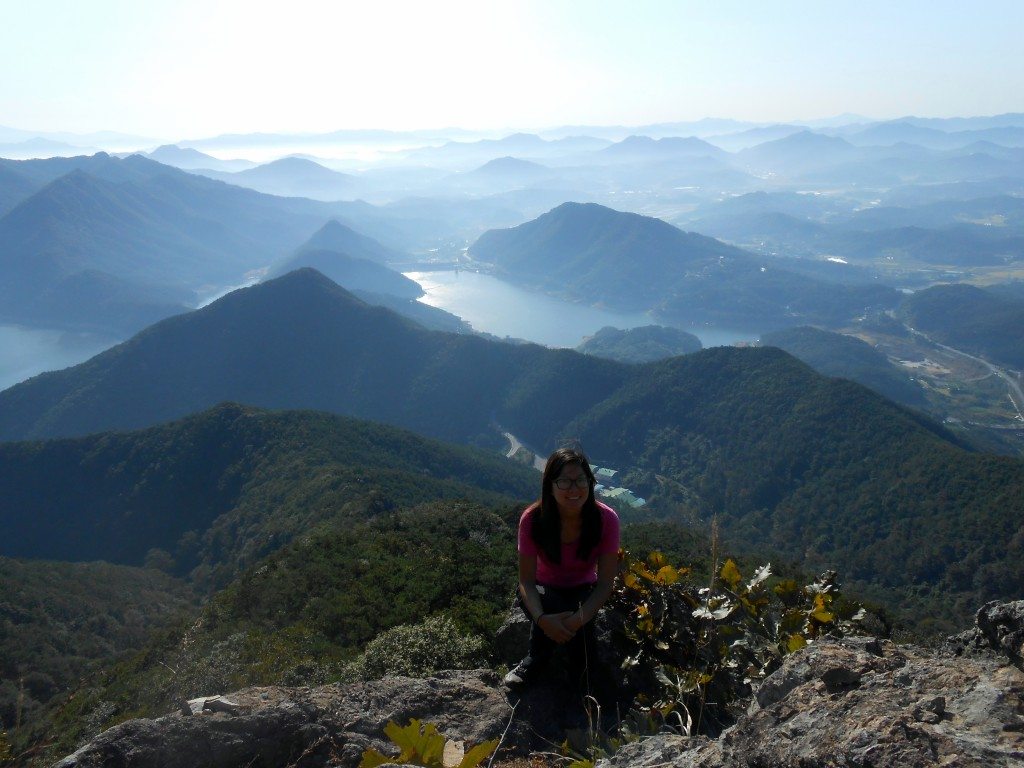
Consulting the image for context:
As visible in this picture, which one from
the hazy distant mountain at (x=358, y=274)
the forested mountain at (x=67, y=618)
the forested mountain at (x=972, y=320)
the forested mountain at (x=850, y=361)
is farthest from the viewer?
the hazy distant mountain at (x=358, y=274)

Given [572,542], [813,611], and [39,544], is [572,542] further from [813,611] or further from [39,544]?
[39,544]

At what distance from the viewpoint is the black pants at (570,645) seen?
4523 mm

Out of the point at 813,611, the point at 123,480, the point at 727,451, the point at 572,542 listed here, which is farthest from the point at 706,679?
the point at 727,451

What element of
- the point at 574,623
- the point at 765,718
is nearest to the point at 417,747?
the point at 765,718

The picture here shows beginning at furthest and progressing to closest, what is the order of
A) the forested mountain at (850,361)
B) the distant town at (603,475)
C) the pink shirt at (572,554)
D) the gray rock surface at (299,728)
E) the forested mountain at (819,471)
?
the forested mountain at (850,361) < the distant town at (603,475) < the forested mountain at (819,471) < the pink shirt at (572,554) < the gray rock surface at (299,728)

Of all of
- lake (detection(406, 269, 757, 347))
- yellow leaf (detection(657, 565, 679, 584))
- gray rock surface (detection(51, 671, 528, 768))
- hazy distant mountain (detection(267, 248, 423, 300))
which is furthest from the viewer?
hazy distant mountain (detection(267, 248, 423, 300))

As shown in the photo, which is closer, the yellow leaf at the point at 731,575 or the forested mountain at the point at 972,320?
the yellow leaf at the point at 731,575

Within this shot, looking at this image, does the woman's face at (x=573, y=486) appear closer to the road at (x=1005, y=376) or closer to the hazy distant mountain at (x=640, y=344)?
the road at (x=1005, y=376)

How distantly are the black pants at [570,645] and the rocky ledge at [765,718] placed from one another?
0.21 meters

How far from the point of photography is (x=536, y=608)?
14.5ft

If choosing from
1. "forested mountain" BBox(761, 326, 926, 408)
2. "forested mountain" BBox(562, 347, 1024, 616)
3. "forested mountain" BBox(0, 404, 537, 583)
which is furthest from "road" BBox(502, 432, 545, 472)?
"forested mountain" BBox(761, 326, 926, 408)

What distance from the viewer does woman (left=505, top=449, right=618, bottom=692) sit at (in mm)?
4277

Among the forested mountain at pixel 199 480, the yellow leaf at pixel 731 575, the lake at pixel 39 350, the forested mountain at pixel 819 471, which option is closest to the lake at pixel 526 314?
the forested mountain at pixel 819 471

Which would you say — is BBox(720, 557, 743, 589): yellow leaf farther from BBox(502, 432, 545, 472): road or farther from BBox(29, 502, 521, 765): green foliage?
BBox(502, 432, 545, 472): road
